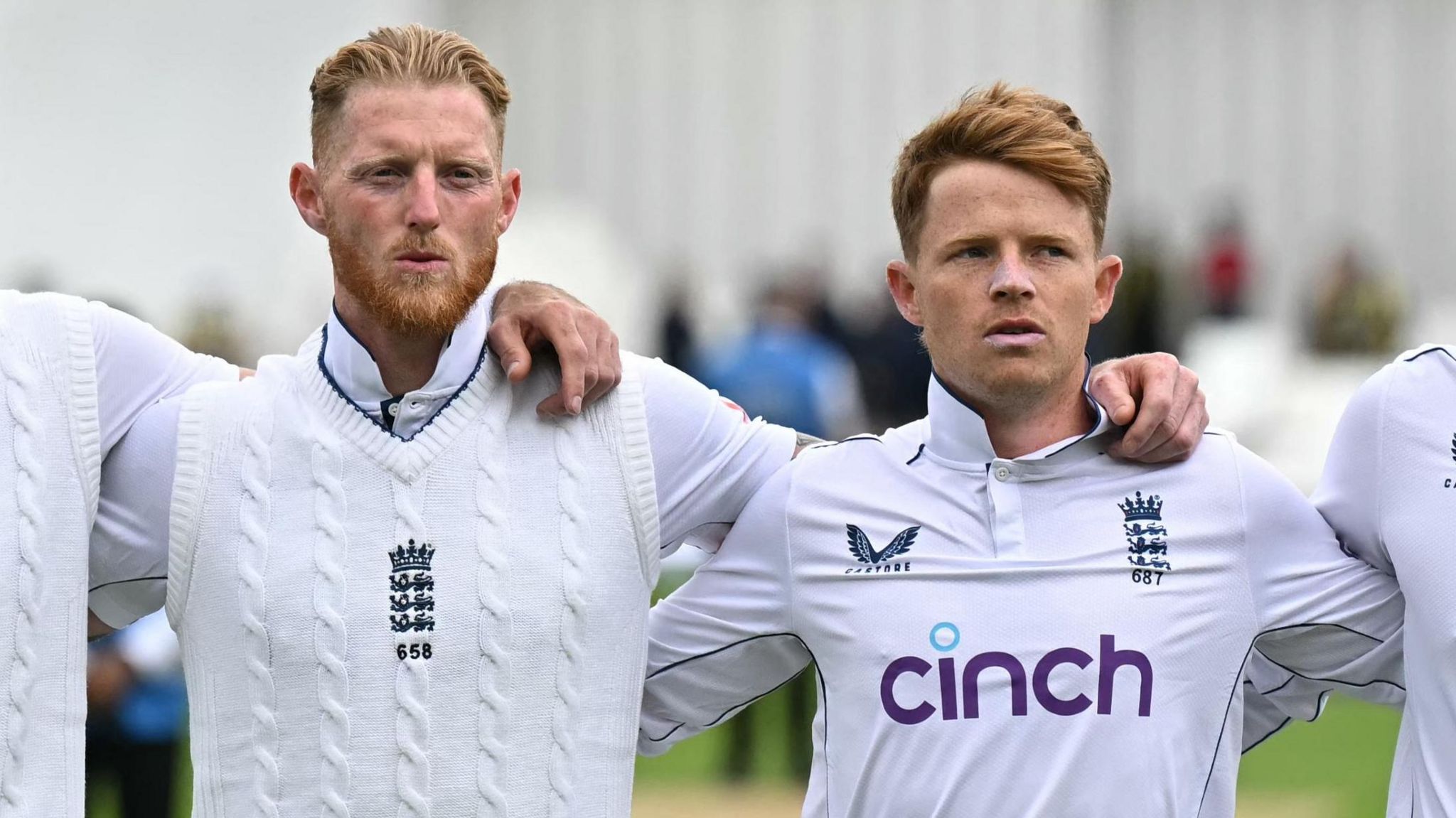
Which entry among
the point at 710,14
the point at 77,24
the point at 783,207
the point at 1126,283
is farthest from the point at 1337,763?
the point at 77,24

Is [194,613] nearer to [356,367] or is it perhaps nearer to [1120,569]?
[356,367]

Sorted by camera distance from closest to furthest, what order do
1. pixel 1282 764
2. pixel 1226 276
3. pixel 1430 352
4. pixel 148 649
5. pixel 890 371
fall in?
pixel 1430 352 → pixel 148 649 → pixel 1282 764 → pixel 890 371 → pixel 1226 276

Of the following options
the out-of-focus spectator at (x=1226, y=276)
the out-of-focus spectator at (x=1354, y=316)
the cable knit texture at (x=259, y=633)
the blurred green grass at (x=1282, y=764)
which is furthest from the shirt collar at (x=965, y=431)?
the out-of-focus spectator at (x=1226, y=276)

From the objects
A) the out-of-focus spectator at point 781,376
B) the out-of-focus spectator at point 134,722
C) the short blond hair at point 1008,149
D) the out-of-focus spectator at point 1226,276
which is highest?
the out-of-focus spectator at point 1226,276

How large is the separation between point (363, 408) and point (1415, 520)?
5.85 ft

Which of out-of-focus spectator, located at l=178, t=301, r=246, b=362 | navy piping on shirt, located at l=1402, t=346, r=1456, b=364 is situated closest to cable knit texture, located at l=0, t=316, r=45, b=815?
navy piping on shirt, located at l=1402, t=346, r=1456, b=364

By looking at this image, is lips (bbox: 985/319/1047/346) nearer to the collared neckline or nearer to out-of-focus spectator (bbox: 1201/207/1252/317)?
the collared neckline

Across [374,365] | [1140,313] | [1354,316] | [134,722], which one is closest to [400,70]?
[374,365]

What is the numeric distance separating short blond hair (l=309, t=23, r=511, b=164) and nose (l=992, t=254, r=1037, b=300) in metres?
0.87

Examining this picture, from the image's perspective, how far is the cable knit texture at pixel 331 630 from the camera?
3.41 metres

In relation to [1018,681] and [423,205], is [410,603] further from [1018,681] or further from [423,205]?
[1018,681]

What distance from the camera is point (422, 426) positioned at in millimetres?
3588

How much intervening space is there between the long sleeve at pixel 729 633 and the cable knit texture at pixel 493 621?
0.35 metres

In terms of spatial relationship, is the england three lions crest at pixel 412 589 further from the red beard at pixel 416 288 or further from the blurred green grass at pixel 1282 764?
the blurred green grass at pixel 1282 764
